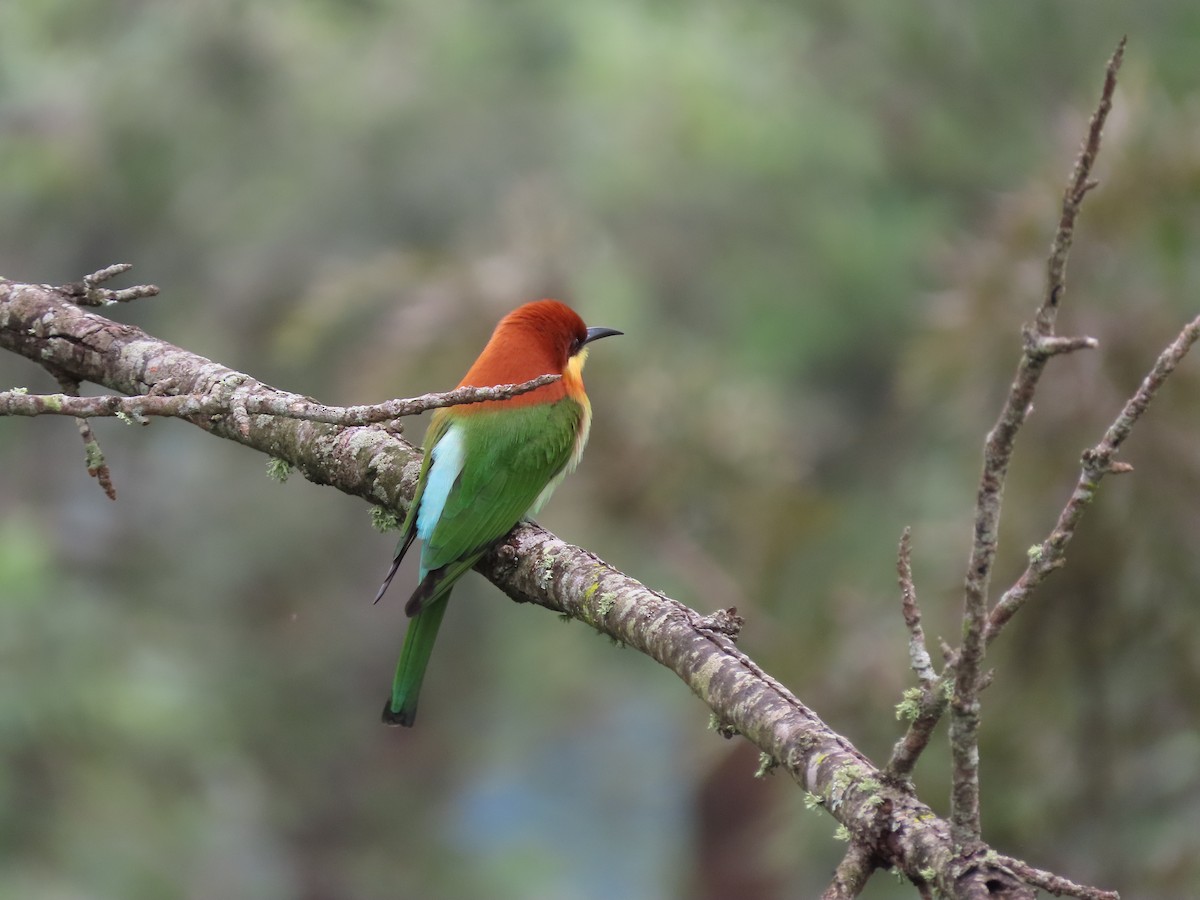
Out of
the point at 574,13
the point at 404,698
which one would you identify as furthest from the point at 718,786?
the point at 404,698

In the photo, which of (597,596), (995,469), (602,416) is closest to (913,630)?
(995,469)

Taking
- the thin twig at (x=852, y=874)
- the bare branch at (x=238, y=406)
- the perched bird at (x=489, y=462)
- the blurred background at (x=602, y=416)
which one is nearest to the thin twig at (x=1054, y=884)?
the thin twig at (x=852, y=874)

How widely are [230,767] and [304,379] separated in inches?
102

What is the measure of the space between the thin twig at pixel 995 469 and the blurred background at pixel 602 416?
9.65ft

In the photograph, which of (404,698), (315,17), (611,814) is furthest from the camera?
(611,814)

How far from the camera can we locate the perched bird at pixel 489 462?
8.87 feet

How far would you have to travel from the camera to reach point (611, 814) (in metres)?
14.0

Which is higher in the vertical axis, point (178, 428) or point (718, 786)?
point (178, 428)

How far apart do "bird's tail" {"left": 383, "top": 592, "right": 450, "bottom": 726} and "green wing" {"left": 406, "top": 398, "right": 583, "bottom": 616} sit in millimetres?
86

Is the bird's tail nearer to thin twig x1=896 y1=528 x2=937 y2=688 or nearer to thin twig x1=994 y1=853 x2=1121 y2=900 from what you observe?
thin twig x1=896 y1=528 x2=937 y2=688

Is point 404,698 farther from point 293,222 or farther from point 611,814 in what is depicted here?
point 611,814

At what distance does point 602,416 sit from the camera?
5828mm

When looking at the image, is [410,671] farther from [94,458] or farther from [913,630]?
[913,630]

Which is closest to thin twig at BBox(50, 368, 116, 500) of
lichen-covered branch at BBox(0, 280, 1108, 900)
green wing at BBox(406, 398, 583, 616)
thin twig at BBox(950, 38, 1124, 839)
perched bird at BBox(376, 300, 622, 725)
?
lichen-covered branch at BBox(0, 280, 1108, 900)
